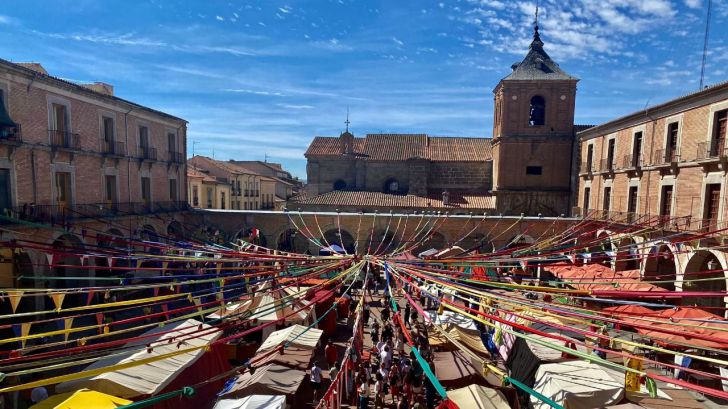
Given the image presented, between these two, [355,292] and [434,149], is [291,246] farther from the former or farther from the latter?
[434,149]

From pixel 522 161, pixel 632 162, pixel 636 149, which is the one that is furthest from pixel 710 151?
pixel 522 161

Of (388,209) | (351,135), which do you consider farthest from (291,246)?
(351,135)

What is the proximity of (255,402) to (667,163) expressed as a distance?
1924cm

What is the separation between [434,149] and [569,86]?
10625 millimetres

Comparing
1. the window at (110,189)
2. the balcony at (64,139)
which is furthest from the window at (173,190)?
the balcony at (64,139)

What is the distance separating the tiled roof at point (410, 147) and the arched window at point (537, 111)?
4.57 m

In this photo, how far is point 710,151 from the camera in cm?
1571

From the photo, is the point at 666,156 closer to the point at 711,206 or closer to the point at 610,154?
the point at 711,206

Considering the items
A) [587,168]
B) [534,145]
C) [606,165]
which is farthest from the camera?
[534,145]

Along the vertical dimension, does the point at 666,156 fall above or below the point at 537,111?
below

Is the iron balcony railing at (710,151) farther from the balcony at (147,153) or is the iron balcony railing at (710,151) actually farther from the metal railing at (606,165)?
the balcony at (147,153)

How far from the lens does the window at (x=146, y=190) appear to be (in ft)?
72.5

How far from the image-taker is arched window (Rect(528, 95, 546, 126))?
29125mm

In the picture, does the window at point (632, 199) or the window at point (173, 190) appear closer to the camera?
the window at point (632, 199)
